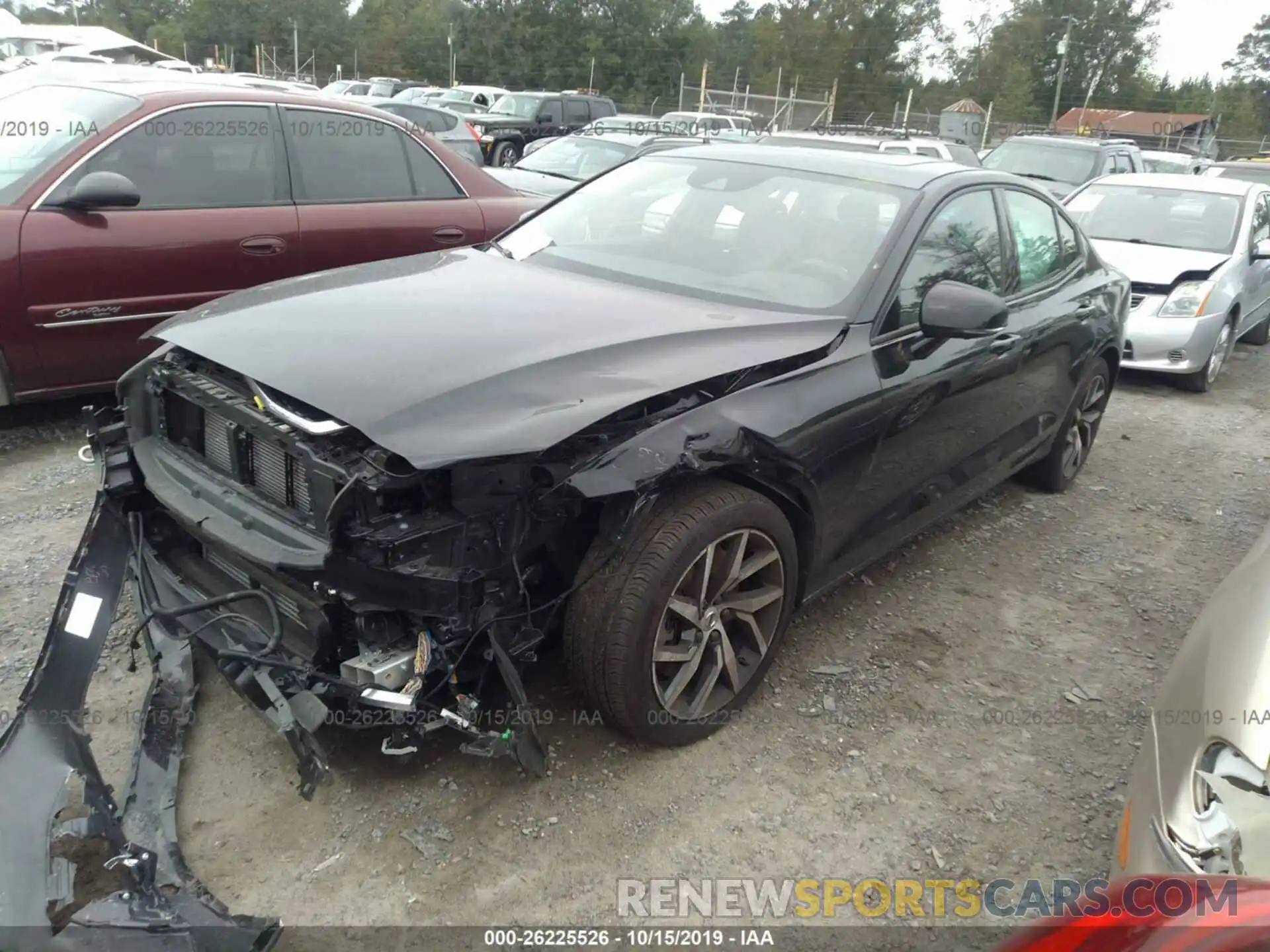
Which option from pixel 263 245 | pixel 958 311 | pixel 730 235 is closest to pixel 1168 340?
pixel 958 311

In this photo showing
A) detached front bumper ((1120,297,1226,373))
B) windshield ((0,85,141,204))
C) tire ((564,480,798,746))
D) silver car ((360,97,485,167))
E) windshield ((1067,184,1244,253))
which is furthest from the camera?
silver car ((360,97,485,167))

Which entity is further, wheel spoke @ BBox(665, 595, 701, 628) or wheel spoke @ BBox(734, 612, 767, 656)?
wheel spoke @ BBox(734, 612, 767, 656)

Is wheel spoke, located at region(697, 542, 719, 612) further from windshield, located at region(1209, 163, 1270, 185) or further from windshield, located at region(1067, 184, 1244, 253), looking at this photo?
windshield, located at region(1209, 163, 1270, 185)

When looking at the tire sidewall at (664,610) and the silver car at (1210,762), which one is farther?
the tire sidewall at (664,610)

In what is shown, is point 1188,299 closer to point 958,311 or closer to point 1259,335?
point 1259,335

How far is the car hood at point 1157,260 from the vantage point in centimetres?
745

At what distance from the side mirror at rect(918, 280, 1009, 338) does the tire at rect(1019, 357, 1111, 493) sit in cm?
A: 188

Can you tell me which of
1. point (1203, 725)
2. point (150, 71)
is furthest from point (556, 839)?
point (150, 71)

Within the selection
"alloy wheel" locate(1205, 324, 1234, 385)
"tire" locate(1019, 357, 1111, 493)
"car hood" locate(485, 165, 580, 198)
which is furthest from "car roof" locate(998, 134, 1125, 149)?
"tire" locate(1019, 357, 1111, 493)

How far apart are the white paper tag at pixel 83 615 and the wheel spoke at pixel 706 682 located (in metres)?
1.70

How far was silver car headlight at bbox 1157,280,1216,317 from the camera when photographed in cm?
728

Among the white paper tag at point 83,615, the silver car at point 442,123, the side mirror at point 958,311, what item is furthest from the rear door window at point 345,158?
the silver car at point 442,123

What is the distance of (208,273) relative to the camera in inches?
186

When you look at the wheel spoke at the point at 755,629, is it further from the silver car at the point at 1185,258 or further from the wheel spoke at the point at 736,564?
the silver car at the point at 1185,258
